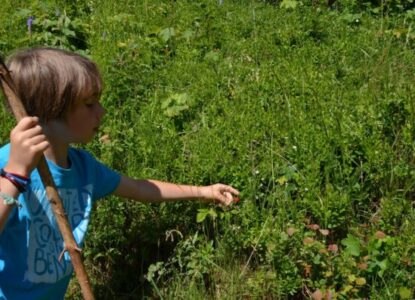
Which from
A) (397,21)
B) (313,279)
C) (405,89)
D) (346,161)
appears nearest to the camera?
(313,279)

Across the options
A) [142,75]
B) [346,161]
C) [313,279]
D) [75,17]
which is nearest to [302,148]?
[346,161]

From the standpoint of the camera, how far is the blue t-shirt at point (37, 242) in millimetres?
2674

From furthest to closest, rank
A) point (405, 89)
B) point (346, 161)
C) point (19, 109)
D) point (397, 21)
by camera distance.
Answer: point (397, 21), point (405, 89), point (346, 161), point (19, 109)

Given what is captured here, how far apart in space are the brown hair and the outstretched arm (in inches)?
24.4

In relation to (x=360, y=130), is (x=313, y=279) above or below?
below

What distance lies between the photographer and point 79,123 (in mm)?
2719

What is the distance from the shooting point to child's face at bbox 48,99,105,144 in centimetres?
270

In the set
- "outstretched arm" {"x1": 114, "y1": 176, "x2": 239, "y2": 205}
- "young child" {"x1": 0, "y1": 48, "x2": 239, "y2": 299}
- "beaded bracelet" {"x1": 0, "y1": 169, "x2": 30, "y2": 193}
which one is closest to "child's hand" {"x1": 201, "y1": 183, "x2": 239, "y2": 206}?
"outstretched arm" {"x1": 114, "y1": 176, "x2": 239, "y2": 205}

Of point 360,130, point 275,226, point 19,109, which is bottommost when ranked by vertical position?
point 275,226

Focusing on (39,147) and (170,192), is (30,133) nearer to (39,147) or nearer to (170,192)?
(39,147)

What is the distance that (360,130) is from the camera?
3445 mm

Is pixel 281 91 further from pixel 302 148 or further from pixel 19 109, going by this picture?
pixel 19 109

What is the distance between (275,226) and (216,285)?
0.37 metres

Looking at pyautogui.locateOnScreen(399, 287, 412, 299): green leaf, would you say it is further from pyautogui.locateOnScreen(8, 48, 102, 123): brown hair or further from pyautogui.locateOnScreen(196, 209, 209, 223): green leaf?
pyautogui.locateOnScreen(8, 48, 102, 123): brown hair
